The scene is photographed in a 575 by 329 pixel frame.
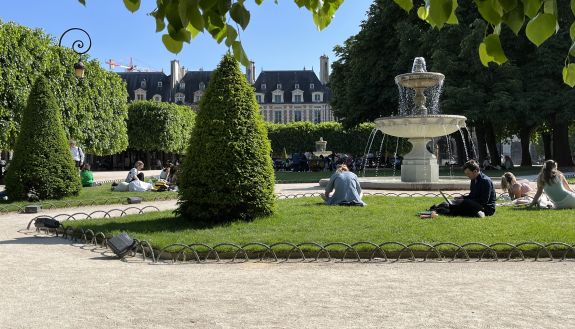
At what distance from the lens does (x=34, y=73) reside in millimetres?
23906

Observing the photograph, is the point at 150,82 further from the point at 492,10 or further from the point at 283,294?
the point at 492,10

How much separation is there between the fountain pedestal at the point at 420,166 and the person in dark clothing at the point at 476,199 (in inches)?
306

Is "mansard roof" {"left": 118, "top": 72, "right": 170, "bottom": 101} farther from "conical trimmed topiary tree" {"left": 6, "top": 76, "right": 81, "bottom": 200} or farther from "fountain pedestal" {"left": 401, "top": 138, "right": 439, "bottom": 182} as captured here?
"fountain pedestal" {"left": 401, "top": 138, "right": 439, "bottom": 182}

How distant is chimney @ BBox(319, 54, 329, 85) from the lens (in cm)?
10036

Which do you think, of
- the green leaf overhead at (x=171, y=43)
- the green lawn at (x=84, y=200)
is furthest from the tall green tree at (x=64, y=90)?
the green leaf overhead at (x=171, y=43)

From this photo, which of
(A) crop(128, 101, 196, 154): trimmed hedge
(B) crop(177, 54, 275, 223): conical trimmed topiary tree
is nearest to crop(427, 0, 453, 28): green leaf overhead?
(B) crop(177, 54, 275, 223): conical trimmed topiary tree

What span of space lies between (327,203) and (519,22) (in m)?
9.58

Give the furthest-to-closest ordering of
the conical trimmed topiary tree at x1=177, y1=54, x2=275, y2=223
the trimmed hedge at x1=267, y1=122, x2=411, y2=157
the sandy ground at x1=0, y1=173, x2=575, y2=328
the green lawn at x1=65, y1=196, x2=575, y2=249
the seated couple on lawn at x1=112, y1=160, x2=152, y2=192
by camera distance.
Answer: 1. the trimmed hedge at x1=267, y1=122, x2=411, y2=157
2. the seated couple on lawn at x1=112, y1=160, x2=152, y2=192
3. the conical trimmed topiary tree at x1=177, y1=54, x2=275, y2=223
4. the green lawn at x1=65, y1=196, x2=575, y2=249
5. the sandy ground at x1=0, y1=173, x2=575, y2=328

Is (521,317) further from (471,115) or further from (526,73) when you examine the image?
(526,73)

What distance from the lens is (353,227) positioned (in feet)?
29.6

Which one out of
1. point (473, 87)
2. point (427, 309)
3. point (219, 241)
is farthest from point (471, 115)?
point (427, 309)

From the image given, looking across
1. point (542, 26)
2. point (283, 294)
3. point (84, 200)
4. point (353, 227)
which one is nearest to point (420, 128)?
point (353, 227)

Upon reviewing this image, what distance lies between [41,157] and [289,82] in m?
82.5

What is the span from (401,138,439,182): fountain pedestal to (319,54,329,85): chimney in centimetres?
8293
